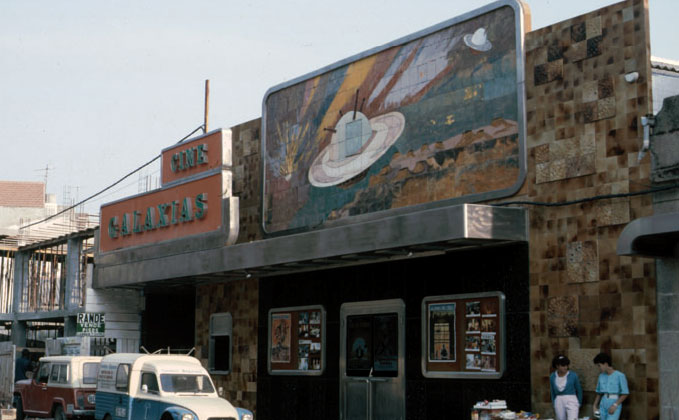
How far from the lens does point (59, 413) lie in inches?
822

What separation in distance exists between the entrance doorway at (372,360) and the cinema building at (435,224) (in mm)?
40

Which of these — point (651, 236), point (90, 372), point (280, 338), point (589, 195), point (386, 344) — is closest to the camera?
point (651, 236)

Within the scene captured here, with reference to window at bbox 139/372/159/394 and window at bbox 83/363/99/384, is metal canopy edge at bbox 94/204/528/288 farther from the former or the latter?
window at bbox 139/372/159/394

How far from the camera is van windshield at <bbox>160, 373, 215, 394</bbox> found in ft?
58.3

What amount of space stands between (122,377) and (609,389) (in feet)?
31.5

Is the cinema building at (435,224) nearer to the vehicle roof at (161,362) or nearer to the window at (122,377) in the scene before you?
the vehicle roof at (161,362)

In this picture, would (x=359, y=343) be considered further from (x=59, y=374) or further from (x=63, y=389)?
(x=59, y=374)

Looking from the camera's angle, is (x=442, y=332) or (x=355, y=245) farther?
(x=442, y=332)

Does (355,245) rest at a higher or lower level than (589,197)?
lower

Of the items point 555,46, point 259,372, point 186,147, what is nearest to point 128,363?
point 259,372

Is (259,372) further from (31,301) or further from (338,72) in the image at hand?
(31,301)

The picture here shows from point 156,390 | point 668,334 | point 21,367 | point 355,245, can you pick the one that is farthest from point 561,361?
point 21,367

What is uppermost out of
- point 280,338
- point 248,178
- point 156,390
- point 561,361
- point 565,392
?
point 248,178

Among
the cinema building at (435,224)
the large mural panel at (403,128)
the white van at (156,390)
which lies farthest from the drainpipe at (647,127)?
the white van at (156,390)
